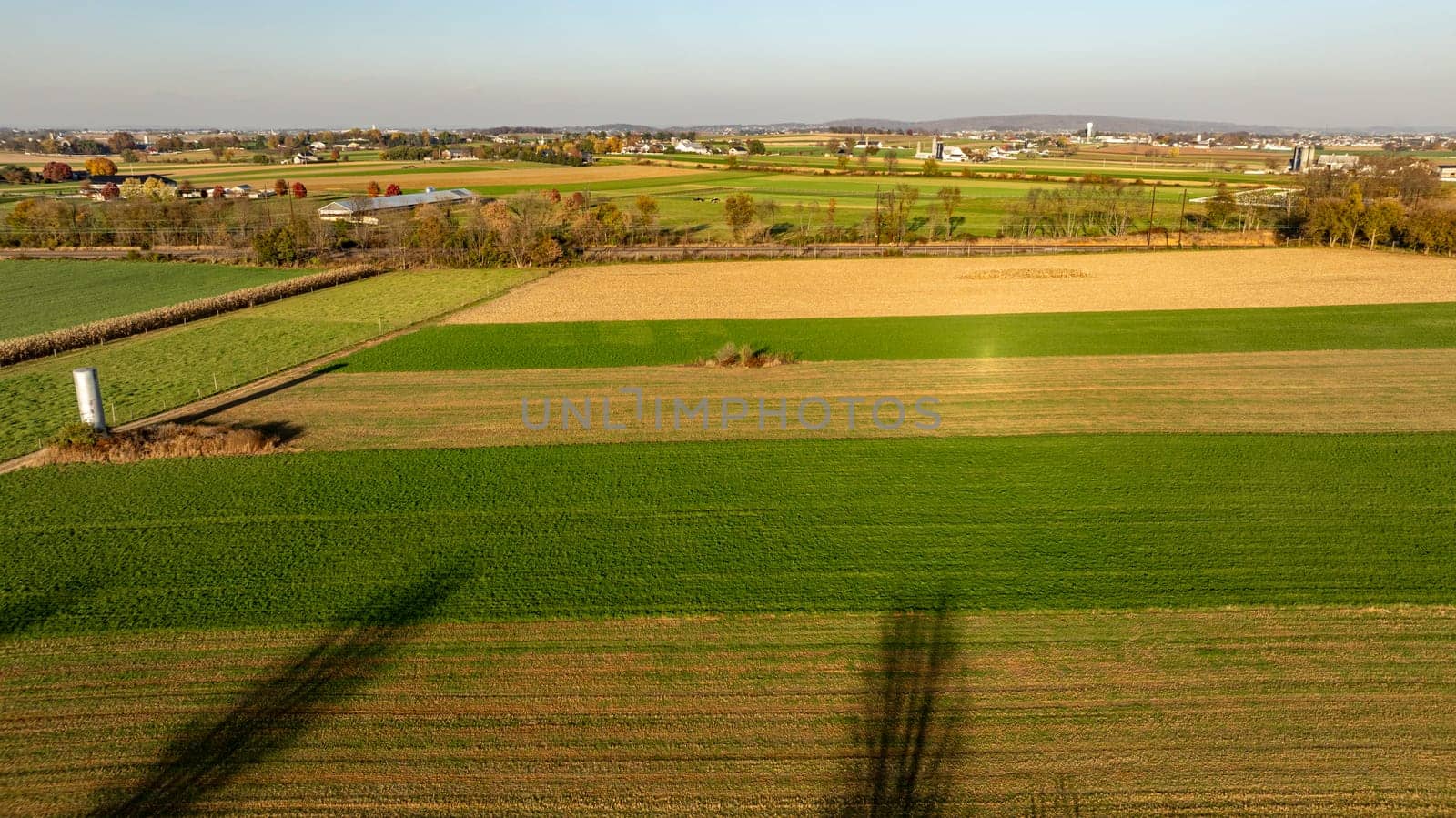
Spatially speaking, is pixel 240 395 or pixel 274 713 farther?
pixel 240 395

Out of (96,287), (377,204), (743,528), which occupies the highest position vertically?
(377,204)

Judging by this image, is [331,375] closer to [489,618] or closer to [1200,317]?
[489,618]

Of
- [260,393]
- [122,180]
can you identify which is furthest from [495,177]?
[260,393]

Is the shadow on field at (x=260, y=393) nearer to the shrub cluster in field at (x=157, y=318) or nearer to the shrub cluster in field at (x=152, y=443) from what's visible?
the shrub cluster in field at (x=152, y=443)

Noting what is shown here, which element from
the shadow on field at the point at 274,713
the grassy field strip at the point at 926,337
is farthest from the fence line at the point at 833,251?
the shadow on field at the point at 274,713

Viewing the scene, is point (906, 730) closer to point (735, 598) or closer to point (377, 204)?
point (735, 598)

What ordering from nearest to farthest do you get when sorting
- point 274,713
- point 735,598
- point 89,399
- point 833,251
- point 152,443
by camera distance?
point 274,713 → point 735,598 → point 89,399 → point 152,443 → point 833,251

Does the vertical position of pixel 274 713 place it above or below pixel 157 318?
below
